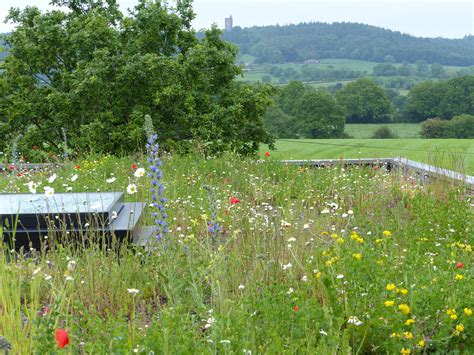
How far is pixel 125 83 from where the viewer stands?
15930mm

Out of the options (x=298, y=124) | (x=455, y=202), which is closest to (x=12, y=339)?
(x=455, y=202)

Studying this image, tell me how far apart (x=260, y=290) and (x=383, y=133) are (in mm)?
53982

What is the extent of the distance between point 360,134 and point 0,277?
5573 cm

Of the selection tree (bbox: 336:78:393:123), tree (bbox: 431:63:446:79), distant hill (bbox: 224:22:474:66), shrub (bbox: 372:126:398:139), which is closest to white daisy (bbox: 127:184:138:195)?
shrub (bbox: 372:126:398:139)

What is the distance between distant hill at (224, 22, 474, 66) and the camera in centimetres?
9675

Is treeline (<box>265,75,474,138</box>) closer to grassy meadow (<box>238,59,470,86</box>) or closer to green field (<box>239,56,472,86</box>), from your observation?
grassy meadow (<box>238,59,470,86</box>)

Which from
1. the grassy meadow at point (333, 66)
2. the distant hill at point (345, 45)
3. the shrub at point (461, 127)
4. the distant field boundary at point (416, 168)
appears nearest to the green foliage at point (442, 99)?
the shrub at point (461, 127)

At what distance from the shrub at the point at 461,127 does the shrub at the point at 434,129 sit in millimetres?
439

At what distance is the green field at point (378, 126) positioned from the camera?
184ft

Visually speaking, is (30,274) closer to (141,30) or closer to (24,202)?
(24,202)

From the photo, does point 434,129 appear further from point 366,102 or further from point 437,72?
point 437,72

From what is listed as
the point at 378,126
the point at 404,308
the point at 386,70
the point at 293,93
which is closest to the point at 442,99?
the point at 378,126

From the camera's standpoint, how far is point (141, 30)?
1734 cm

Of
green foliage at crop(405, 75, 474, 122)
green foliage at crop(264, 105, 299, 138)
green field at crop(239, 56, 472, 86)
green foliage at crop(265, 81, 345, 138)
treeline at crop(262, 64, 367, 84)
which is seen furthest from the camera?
green field at crop(239, 56, 472, 86)
